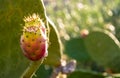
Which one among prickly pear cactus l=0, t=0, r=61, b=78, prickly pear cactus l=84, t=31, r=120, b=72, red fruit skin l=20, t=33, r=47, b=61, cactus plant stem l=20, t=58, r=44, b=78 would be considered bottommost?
red fruit skin l=20, t=33, r=47, b=61

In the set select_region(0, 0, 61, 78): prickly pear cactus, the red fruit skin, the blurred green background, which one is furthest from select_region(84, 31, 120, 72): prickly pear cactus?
the red fruit skin

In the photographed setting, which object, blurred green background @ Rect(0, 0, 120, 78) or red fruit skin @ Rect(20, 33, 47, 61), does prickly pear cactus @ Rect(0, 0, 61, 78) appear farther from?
red fruit skin @ Rect(20, 33, 47, 61)

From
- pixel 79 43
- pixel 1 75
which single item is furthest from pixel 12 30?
pixel 79 43

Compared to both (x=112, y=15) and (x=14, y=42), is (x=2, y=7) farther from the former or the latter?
(x=112, y=15)

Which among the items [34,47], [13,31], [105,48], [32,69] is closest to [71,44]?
[105,48]

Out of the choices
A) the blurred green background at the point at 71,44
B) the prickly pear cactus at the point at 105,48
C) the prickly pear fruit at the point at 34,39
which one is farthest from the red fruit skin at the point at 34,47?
the prickly pear cactus at the point at 105,48
